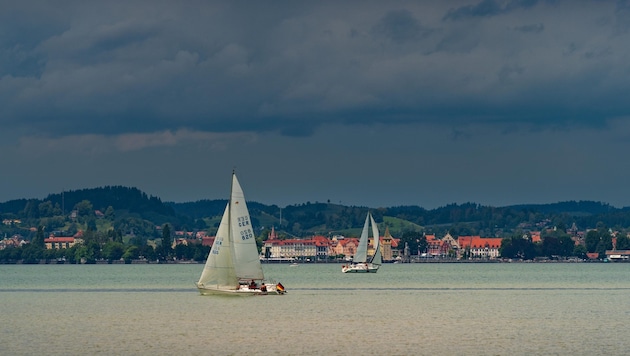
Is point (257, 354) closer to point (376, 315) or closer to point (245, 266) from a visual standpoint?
point (376, 315)

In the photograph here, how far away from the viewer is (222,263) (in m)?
106

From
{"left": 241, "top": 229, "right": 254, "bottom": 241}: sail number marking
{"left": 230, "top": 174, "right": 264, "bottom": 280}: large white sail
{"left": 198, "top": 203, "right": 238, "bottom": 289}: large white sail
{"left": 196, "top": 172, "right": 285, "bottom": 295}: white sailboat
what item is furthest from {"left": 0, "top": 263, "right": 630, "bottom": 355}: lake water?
{"left": 241, "top": 229, "right": 254, "bottom": 241}: sail number marking

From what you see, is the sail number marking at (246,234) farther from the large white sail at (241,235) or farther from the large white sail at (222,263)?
the large white sail at (222,263)

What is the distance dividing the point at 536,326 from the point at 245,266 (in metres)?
32.9

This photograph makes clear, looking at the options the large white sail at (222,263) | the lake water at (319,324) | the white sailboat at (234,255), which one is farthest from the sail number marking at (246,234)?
the lake water at (319,324)

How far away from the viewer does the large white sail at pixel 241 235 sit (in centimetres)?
10569

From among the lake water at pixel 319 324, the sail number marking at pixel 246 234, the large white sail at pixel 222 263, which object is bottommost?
the lake water at pixel 319 324

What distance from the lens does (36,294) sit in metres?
136

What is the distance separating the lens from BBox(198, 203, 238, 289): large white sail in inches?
4154

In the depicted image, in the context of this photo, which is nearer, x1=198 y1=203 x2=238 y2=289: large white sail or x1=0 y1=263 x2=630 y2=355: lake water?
x1=0 y1=263 x2=630 y2=355: lake water

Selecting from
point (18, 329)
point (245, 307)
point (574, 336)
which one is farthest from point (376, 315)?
point (18, 329)

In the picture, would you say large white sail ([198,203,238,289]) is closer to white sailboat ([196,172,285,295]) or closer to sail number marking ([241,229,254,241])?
white sailboat ([196,172,285,295])

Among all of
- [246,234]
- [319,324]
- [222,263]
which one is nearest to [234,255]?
[222,263]

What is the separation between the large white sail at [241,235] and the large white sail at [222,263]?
533 millimetres
